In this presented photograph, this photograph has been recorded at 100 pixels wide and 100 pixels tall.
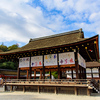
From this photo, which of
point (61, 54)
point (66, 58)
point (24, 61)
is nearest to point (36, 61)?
point (24, 61)

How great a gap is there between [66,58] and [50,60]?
1906 mm

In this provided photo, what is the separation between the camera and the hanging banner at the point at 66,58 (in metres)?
11.5

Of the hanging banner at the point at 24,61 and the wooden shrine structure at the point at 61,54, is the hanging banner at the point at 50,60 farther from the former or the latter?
the hanging banner at the point at 24,61

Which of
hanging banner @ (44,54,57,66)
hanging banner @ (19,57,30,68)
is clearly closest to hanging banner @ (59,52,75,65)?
hanging banner @ (44,54,57,66)

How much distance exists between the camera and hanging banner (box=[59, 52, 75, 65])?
1146 cm

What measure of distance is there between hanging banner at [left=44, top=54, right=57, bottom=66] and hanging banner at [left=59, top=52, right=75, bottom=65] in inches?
28.3

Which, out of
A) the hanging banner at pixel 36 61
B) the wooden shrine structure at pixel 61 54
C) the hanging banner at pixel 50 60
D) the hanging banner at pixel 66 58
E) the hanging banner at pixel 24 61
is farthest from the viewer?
the hanging banner at pixel 24 61

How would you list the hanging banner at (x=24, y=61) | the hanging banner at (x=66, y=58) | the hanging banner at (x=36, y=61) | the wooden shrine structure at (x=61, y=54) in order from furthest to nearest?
the hanging banner at (x=24, y=61) → the hanging banner at (x=36, y=61) → the hanging banner at (x=66, y=58) → the wooden shrine structure at (x=61, y=54)

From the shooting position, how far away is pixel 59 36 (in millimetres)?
16203

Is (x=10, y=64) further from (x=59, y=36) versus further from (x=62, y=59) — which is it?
(x=62, y=59)

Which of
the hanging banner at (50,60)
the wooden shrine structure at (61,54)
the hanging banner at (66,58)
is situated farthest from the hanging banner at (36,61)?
the hanging banner at (66,58)

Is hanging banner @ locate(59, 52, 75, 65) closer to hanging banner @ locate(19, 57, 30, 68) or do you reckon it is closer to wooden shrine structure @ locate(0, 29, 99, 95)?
wooden shrine structure @ locate(0, 29, 99, 95)

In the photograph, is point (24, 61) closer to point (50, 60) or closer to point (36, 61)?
point (36, 61)

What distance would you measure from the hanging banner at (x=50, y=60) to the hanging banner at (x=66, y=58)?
28.3 inches
